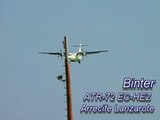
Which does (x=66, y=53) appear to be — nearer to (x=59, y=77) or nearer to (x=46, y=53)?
(x=59, y=77)

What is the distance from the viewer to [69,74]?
58.0 m

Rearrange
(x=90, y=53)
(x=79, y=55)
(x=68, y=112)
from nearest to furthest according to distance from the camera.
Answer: (x=68, y=112) → (x=79, y=55) → (x=90, y=53)

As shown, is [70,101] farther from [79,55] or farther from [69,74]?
[79,55]

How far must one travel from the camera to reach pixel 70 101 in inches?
2295

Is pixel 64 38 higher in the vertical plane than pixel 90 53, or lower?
higher

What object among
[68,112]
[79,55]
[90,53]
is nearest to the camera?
[68,112]

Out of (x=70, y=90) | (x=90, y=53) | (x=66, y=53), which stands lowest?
(x=90, y=53)

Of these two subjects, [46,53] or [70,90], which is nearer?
[70,90]

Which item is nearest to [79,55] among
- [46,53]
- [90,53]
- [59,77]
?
[46,53]

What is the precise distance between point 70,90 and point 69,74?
5.90ft

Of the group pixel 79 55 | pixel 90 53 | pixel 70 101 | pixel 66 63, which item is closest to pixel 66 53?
pixel 66 63

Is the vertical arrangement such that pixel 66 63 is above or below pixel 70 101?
above

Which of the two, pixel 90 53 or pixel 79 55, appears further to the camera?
pixel 90 53

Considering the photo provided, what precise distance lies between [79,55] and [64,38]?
53541 millimetres
